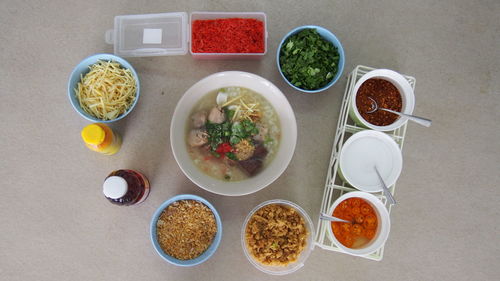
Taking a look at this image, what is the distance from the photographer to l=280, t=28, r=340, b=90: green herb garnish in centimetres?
122

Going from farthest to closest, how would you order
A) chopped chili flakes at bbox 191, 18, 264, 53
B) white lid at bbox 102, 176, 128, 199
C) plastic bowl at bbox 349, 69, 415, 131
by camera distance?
1. chopped chili flakes at bbox 191, 18, 264, 53
2. plastic bowl at bbox 349, 69, 415, 131
3. white lid at bbox 102, 176, 128, 199

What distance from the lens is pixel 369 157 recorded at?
116cm

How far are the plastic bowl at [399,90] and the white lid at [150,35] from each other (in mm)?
770

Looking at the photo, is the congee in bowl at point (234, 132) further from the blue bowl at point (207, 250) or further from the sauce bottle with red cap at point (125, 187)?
the sauce bottle with red cap at point (125, 187)

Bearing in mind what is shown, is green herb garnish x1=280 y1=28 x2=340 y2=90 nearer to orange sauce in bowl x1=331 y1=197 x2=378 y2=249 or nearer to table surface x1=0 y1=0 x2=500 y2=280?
table surface x1=0 y1=0 x2=500 y2=280

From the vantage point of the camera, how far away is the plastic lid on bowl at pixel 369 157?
1146 mm

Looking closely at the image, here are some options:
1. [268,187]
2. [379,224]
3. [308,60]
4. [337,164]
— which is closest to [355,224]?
[379,224]

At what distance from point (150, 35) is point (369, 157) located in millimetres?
1091

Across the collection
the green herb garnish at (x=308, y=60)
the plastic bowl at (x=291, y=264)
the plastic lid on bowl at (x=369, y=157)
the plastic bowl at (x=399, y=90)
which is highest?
the green herb garnish at (x=308, y=60)

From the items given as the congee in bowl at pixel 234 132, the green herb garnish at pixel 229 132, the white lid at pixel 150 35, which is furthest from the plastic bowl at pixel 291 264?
the white lid at pixel 150 35

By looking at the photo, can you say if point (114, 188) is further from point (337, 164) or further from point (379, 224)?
point (379, 224)

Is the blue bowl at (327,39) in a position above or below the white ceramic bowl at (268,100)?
above

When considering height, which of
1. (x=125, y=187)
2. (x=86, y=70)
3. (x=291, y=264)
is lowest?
(x=291, y=264)

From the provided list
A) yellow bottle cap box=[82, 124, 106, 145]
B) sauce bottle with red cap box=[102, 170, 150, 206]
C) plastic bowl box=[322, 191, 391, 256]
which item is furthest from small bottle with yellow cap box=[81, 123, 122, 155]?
plastic bowl box=[322, 191, 391, 256]
